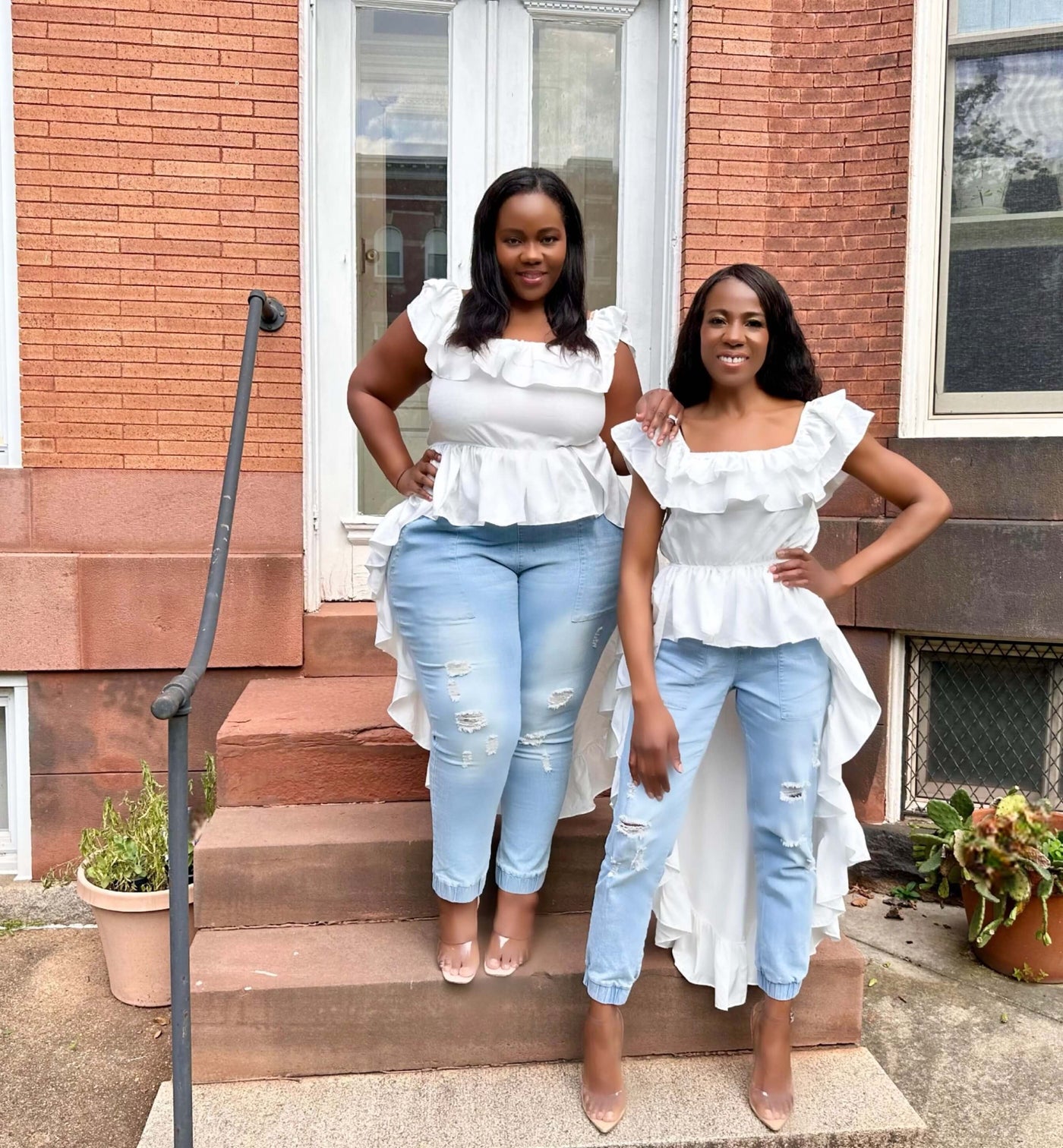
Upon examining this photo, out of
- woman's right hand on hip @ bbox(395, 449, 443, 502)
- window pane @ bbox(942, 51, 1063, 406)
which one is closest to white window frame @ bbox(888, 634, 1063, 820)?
window pane @ bbox(942, 51, 1063, 406)

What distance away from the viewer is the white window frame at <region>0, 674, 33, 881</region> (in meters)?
3.97

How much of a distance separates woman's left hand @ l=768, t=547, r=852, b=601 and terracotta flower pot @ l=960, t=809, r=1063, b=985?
5.36 ft

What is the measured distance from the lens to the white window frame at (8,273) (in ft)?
12.3

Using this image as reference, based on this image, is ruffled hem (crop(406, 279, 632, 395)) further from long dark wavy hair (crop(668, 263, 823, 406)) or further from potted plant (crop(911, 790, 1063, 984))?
potted plant (crop(911, 790, 1063, 984))

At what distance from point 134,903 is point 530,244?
2228mm

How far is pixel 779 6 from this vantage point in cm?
403

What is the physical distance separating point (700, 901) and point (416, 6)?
11.8 ft

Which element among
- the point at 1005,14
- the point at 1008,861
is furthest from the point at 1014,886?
the point at 1005,14

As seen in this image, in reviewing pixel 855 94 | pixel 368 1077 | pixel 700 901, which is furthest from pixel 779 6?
pixel 368 1077

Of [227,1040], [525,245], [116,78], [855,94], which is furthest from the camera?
[855,94]

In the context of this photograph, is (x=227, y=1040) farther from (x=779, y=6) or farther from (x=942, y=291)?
(x=779, y=6)

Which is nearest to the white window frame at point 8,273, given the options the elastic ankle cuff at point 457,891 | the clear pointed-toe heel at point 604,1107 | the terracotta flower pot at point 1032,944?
the elastic ankle cuff at point 457,891

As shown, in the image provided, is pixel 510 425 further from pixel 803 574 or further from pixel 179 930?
pixel 179 930

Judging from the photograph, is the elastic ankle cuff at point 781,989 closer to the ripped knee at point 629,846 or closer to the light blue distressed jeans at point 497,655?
the ripped knee at point 629,846
